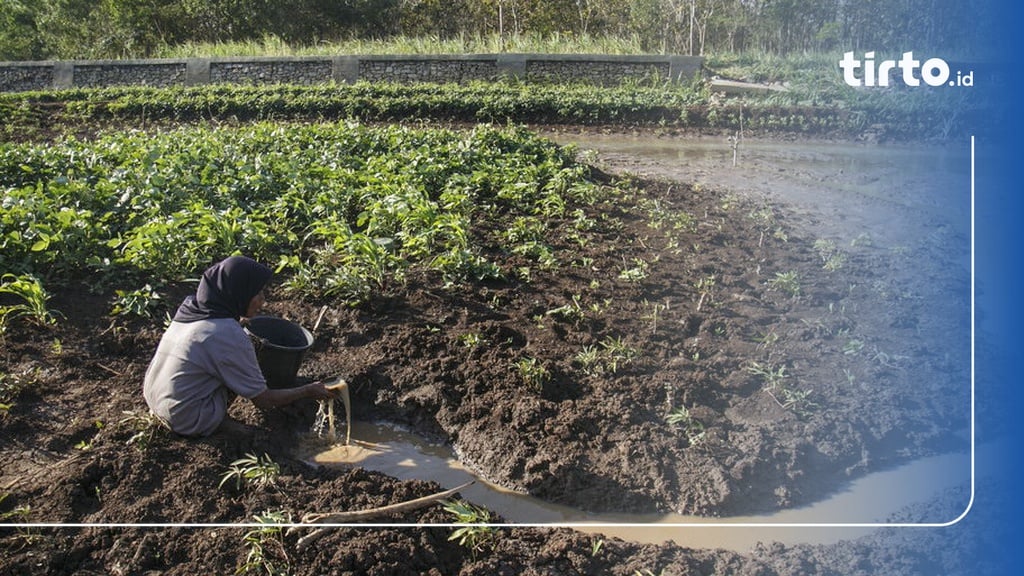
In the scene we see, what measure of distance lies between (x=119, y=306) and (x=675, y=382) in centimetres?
357

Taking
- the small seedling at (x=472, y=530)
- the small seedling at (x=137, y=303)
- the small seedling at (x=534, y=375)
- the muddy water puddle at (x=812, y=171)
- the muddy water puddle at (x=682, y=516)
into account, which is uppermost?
the muddy water puddle at (x=812, y=171)

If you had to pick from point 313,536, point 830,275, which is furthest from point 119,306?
point 830,275

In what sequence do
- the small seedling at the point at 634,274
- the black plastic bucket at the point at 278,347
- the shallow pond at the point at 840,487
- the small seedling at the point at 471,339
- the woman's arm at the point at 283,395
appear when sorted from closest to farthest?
the shallow pond at the point at 840,487 < the woman's arm at the point at 283,395 < the black plastic bucket at the point at 278,347 < the small seedling at the point at 471,339 < the small seedling at the point at 634,274

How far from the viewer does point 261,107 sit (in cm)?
1523

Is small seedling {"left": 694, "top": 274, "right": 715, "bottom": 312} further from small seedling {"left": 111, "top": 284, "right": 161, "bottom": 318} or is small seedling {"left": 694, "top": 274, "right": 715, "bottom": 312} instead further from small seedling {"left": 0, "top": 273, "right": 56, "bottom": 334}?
small seedling {"left": 0, "top": 273, "right": 56, "bottom": 334}

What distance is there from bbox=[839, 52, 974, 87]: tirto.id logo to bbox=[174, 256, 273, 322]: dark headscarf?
2.88 metres

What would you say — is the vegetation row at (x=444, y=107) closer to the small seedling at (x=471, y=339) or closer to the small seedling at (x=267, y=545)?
the small seedling at (x=471, y=339)

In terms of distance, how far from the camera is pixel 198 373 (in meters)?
4.18

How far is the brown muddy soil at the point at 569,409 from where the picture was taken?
3.44 m

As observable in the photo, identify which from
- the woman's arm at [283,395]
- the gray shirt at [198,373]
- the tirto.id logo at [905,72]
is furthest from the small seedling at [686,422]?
the tirto.id logo at [905,72]

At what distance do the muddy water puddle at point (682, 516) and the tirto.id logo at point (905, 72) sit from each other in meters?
1.74

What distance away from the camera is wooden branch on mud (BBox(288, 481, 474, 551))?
3443 millimetres

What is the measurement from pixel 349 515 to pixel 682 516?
1.63 metres

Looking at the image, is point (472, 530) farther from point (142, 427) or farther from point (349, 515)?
point (142, 427)
